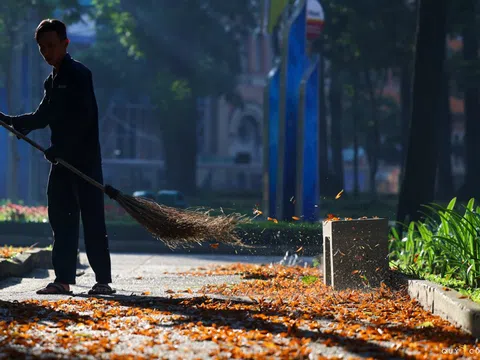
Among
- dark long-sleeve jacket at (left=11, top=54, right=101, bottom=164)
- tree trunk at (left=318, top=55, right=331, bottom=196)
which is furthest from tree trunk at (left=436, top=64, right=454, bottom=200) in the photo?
dark long-sleeve jacket at (left=11, top=54, right=101, bottom=164)

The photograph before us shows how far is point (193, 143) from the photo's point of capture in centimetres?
3931

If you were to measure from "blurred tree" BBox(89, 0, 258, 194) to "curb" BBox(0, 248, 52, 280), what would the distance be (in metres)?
23.0

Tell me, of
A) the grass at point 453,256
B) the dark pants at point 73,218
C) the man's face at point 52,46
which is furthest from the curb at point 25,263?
the grass at point 453,256

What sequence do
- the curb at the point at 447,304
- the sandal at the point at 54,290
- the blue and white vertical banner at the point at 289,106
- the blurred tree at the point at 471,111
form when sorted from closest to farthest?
the curb at the point at 447,304 < the sandal at the point at 54,290 < the blue and white vertical banner at the point at 289,106 < the blurred tree at the point at 471,111

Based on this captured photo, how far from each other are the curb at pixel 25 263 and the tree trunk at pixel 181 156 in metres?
26.1

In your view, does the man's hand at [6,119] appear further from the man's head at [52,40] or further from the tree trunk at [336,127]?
the tree trunk at [336,127]

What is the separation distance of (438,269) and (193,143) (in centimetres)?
3112

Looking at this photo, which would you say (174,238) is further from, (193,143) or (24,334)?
(193,143)

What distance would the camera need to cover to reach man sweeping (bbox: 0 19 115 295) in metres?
7.84

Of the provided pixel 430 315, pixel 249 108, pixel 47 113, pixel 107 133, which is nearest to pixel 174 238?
pixel 47 113

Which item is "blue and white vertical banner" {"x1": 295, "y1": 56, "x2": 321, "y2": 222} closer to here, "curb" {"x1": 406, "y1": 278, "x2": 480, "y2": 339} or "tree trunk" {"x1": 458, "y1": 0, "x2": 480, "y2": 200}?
"curb" {"x1": 406, "y1": 278, "x2": 480, "y2": 339}

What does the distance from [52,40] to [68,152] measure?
2.85 ft

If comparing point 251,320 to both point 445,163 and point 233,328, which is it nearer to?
point 233,328

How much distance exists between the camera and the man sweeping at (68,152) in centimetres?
784
